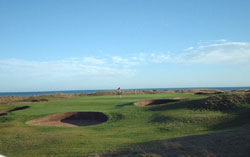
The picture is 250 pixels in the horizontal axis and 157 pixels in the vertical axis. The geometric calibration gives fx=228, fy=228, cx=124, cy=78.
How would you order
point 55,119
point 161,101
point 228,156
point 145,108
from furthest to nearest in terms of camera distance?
point 161,101 → point 145,108 → point 55,119 → point 228,156

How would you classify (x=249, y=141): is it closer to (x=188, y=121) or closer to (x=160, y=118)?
(x=188, y=121)

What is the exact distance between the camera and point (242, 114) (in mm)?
16375

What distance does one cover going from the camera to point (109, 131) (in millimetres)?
15344

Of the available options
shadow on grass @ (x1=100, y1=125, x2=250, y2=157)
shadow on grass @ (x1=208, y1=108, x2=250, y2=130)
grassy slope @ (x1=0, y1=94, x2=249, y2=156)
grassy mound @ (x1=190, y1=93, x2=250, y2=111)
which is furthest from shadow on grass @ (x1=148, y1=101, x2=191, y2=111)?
shadow on grass @ (x1=100, y1=125, x2=250, y2=157)

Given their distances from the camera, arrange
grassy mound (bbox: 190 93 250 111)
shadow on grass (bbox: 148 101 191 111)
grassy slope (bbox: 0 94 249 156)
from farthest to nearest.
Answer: shadow on grass (bbox: 148 101 191 111) → grassy mound (bbox: 190 93 250 111) → grassy slope (bbox: 0 94 249 156)

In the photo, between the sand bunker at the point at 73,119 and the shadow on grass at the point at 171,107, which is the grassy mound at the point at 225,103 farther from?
the sand bunker at the point at 73,119

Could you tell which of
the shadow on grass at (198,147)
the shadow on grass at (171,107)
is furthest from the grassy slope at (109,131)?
the shadow on grass at (198,147)

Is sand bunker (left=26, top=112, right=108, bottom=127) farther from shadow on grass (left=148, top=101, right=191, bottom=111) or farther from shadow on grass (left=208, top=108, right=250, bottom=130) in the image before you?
shadow on grass (left=208, top=108, right=250, bottom=130)

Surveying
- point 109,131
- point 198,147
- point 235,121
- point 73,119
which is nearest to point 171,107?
point 235,121

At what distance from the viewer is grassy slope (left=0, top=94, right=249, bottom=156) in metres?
10.9

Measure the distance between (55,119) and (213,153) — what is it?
16636mm

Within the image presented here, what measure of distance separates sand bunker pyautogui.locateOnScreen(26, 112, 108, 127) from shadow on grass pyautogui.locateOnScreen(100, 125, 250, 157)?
1169cm

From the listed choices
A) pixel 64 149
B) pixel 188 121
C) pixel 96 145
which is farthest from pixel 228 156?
pixel 188 121

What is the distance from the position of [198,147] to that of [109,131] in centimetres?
766
